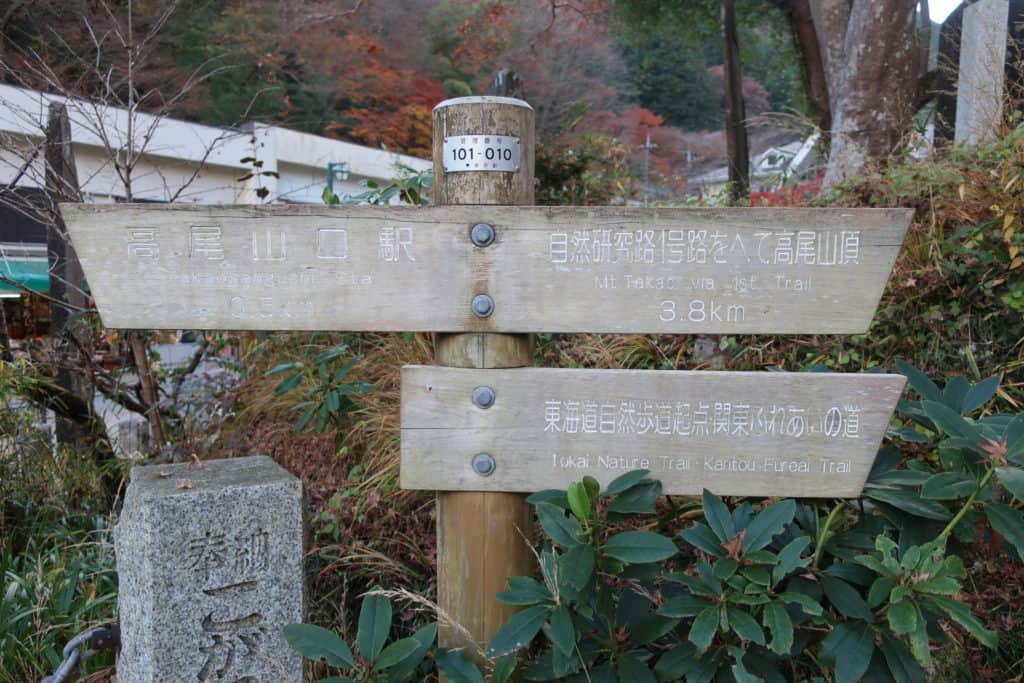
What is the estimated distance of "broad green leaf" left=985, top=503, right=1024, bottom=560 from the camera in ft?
5.34

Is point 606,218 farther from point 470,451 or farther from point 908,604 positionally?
point 908,604

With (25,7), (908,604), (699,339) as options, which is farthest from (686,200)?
(25,7)

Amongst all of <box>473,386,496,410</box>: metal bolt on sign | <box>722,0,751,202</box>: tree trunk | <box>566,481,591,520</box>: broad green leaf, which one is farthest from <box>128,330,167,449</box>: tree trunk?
<box>722,0,751,202</box>: tree trunk

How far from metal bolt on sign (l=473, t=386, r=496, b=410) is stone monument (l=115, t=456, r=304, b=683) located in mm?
626

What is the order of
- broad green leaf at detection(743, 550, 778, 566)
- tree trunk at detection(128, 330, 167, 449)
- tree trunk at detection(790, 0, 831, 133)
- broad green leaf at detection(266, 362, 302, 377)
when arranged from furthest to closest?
1. tree trunk at detection(790, 0, 831, 133)
2. tree trunk at detection(128, 330, 167, 449)
3. broad green leaf at detection(266, 362, 302, 377)
4. broad green leaf at detection(743, 550, 778, 566)

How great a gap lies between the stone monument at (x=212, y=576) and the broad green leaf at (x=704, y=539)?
106cm

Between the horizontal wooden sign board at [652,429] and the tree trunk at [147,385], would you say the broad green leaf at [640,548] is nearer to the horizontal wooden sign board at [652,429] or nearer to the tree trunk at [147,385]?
the horizontal wooden sign board at [652,429]

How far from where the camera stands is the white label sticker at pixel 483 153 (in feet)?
5.98

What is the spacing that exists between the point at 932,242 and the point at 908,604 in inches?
85.7

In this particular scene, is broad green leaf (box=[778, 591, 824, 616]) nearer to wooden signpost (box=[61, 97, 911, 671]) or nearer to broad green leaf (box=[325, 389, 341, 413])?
wooden signpost (box=[61, 97, 911, 671])

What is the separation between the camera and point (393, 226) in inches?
69.3

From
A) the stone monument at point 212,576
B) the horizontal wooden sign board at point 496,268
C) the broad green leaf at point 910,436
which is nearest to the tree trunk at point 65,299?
the stone monument at point 212,576

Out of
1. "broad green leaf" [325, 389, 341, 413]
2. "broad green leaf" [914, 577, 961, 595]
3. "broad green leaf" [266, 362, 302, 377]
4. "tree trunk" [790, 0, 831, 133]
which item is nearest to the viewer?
"broad green leaf" [914, 577, 961, 595]

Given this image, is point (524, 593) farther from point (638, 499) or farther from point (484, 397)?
point (484, 397)
